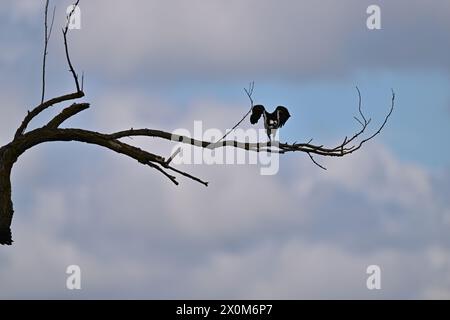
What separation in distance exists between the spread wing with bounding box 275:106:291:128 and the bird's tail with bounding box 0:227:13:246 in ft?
12.4

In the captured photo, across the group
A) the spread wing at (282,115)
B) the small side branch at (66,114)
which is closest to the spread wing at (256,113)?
the spread wing at (282,115)

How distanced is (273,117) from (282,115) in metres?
0.12

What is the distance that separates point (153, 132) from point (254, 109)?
1.39 m

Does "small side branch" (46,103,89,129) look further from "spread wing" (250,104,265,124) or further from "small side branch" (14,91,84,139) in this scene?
"spread wing" (250,104,265,124)

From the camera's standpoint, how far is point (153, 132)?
56.8 ft

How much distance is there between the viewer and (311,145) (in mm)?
17125

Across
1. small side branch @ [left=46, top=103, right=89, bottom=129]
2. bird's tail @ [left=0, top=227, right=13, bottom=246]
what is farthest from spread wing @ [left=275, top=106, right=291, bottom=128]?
bird's tail @ [left=0, top=227, right=13, bottom=246]

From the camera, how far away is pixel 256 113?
699 inches

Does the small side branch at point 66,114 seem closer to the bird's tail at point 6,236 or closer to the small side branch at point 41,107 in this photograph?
the small side branch at point 41,107
